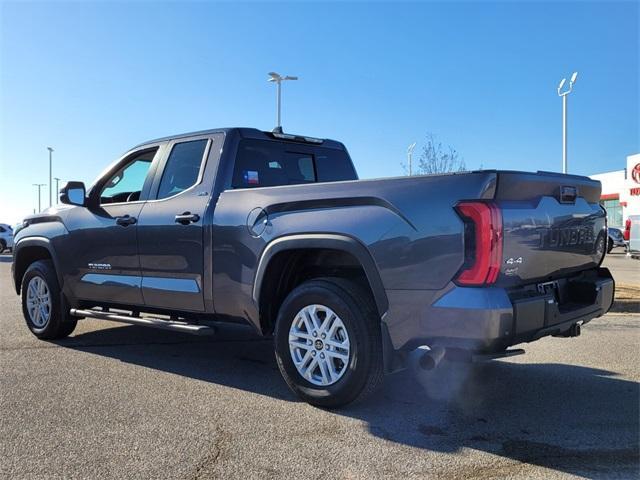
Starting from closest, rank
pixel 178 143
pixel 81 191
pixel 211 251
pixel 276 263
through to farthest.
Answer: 1. pixel 276 263
2. pixel 211 251
3. pixel 178 143
4. pixel 81 191

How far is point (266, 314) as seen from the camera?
439cm

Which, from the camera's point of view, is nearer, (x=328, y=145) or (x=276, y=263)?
(x=276, y=263)

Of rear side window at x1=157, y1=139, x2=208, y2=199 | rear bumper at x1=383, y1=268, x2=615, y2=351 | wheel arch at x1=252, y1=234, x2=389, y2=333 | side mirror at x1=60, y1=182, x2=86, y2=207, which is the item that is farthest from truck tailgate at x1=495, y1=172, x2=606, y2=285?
side mirror at x1=60, y1=182, x2=86, y2=207

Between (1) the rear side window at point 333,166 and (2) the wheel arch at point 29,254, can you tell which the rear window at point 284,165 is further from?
(2) the wheel arch at point 29,254

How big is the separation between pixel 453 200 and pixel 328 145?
2.82 meters

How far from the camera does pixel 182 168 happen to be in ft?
16.9

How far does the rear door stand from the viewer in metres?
4.70

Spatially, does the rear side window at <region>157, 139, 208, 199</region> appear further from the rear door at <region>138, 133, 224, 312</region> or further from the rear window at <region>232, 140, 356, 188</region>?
the rear window at <region>232, 140, 356, 188</region>

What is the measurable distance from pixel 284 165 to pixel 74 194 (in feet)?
6.99

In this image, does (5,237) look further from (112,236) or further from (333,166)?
(333,166)

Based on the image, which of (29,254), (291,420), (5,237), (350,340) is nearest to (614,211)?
(5,237)

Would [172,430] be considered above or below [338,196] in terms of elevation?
below

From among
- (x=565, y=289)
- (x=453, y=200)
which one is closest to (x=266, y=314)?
(x=453, y=200)

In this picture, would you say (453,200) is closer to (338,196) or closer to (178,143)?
(338,196)
